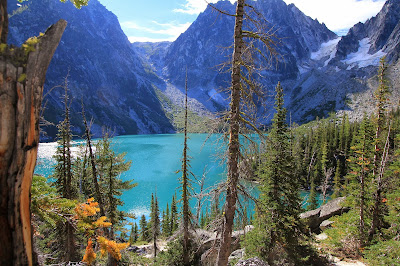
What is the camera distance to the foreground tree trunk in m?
2.65

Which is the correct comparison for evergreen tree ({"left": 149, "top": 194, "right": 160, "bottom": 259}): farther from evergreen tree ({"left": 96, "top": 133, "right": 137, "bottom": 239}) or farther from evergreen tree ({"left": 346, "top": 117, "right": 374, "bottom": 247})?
evergreen tree ({"left": 346, "top": 117, "right": 374, "bottom": 247})

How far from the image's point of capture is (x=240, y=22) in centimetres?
596

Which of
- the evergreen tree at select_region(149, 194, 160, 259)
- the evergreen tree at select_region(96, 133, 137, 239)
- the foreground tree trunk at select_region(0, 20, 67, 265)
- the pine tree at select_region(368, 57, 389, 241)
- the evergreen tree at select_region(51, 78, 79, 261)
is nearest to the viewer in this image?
the foreground tree trunk at select_region(0, 20, 67, 265)

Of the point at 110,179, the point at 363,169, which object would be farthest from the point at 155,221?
the point at 363,169

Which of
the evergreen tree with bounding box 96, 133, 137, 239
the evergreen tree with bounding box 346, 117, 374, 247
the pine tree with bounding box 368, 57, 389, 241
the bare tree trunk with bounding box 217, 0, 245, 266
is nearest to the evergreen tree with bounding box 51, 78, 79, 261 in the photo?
the evergreen tree with bounding box 96, 133, 137, 239

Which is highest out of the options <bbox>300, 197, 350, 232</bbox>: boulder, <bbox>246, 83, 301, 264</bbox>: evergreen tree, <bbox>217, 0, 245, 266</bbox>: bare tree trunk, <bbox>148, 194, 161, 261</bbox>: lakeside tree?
<bbox>217, 0, 245, 266</bbox>: bare tree trunk

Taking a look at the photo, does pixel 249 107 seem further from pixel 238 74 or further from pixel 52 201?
pixel 52 201

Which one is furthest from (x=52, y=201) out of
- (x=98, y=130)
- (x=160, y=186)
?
(x=98, y=130)

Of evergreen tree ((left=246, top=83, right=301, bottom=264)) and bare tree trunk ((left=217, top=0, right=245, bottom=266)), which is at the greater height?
bare tree trunk ((left=217, top=0, right=245, bottom=266))

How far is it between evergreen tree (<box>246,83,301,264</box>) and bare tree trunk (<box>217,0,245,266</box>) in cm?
→ 834

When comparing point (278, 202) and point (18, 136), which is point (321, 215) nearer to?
A: point (278, 202)

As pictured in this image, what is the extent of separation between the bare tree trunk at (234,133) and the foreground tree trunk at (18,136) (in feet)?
14.4

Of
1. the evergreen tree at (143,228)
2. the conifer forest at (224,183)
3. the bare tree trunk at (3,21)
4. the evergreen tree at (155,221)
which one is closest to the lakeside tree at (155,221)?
the evergreen tree at (155,221)

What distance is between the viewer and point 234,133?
20.1 feet
